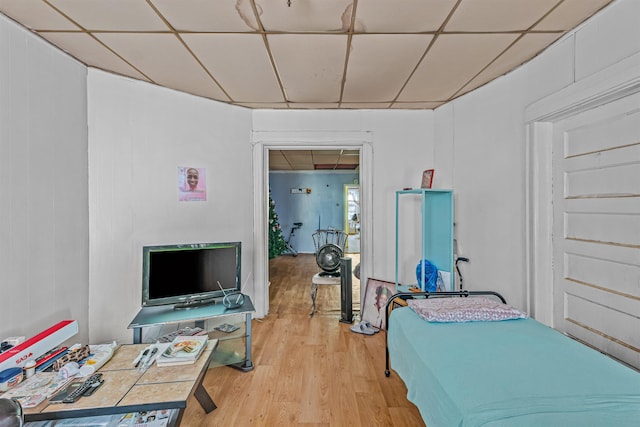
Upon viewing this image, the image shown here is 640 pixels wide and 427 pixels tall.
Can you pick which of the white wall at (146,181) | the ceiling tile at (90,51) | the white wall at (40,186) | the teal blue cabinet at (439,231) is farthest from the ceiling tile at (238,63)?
the teal blue cabinet at (439,231)

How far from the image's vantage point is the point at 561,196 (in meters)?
1.96

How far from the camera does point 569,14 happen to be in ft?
5.42

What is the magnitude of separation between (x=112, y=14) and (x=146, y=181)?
1386mm

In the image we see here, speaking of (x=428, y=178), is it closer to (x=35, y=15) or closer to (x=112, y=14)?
(x=112, y=14)

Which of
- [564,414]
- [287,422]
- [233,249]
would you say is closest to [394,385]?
[287,422]

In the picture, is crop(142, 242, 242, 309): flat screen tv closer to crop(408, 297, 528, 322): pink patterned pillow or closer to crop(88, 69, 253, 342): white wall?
crop(88, 69, 253, 342): white wall

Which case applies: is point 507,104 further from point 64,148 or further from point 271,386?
point 64,148

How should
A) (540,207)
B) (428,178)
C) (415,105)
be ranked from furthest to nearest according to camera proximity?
(415,105) → (428,178) → (540,207)

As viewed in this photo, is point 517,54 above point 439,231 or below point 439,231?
above

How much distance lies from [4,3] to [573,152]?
3346 millimetres

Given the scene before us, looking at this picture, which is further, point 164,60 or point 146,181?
point 146,181

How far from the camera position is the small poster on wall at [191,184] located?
293cm

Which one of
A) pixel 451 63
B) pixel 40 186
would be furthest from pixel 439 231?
pixel 40 186

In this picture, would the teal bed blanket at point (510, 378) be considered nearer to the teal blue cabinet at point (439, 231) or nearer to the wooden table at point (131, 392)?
the teal blue cabinet at point (439, 231)
